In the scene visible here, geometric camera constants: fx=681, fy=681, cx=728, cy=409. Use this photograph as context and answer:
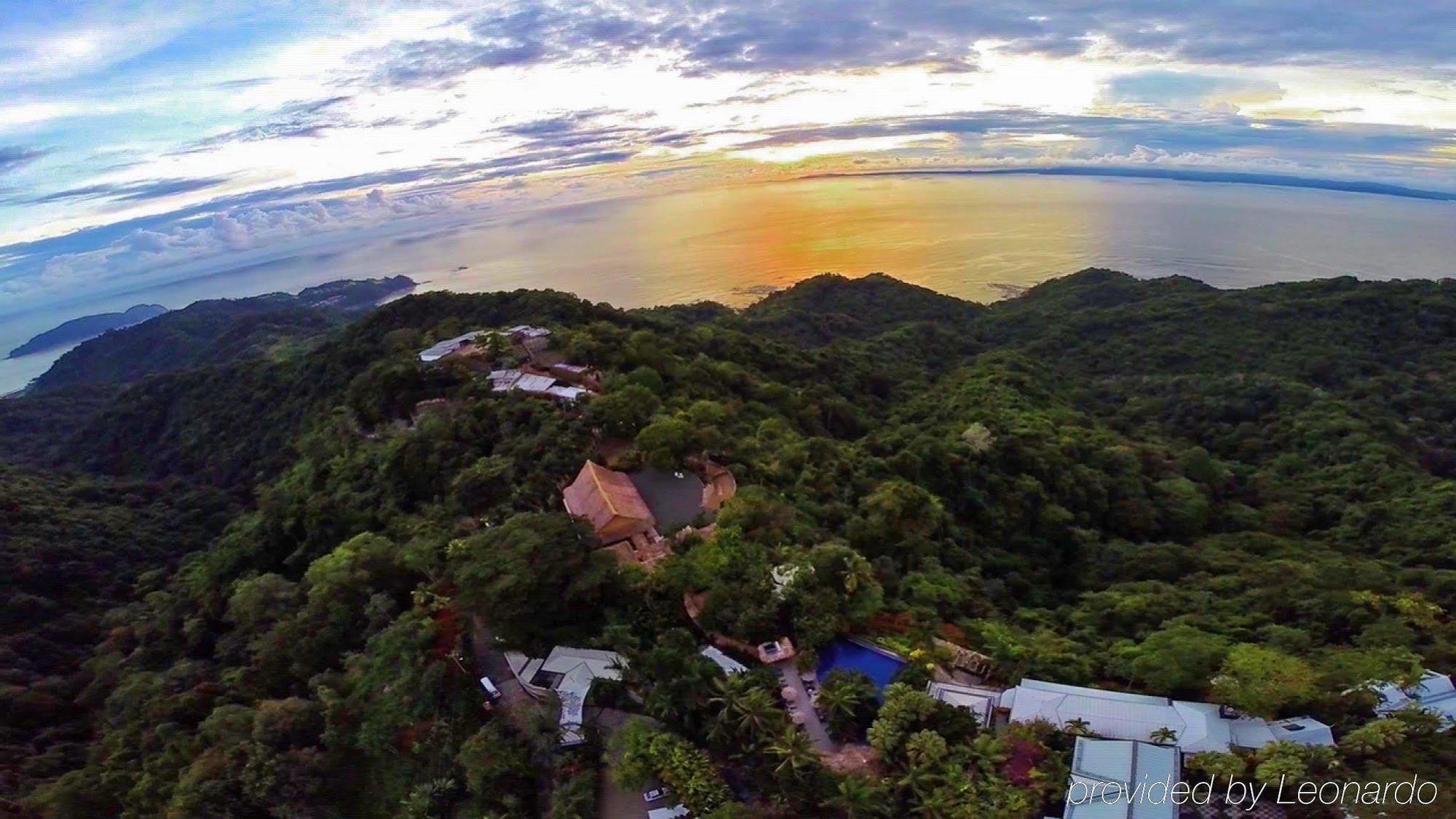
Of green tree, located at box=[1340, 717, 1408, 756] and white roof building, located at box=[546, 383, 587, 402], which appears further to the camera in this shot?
white roof building, located at box=[546, 383, 587, 402]

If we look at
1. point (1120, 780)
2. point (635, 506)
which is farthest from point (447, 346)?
point (1120, 780)

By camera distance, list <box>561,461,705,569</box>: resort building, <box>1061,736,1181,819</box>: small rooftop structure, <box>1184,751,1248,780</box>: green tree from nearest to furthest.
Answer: <box>1061,736,1181,819</box>: small rooftop structure → <box>1184,751,1248,780</box>: green tree → <box>561,461,705,569</box>: resort building

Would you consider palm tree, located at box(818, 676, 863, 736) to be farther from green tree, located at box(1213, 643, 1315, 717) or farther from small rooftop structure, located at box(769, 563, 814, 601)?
green tree, located at box(1213, 643, 1315, 717)

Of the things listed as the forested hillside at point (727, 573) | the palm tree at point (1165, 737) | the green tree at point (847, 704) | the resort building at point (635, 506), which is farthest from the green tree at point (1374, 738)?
the resort building at point (635, 506)

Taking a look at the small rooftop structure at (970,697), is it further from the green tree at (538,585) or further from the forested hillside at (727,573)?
the green tree at (538,585)

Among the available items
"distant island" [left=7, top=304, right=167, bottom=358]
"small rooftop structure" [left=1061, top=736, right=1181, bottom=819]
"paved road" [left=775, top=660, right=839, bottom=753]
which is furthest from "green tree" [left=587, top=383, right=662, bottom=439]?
"distant island" [left=7, top=304, right=167, bottom=358]

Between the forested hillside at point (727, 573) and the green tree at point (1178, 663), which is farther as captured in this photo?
the green tree at point (1178, 663)
